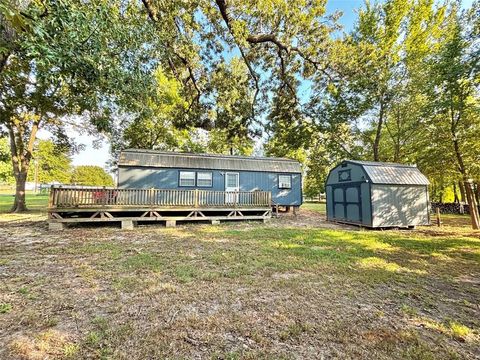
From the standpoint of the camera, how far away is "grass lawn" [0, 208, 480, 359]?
255 cm

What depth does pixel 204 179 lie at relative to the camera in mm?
14492

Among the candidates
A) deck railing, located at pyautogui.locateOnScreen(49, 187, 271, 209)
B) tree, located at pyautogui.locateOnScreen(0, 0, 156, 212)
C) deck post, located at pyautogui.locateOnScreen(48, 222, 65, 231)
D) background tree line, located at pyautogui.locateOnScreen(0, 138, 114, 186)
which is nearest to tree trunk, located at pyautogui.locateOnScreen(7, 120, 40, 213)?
background tree line, located at pyautogui.locateOnScreen(0, 138, 114, 186)

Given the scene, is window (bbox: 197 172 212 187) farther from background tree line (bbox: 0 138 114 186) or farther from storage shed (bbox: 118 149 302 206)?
background tree line (bbox: 0 138 114 186)

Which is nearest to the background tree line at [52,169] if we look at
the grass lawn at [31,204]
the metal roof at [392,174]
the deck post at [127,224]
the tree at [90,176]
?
the tree at [90,176]

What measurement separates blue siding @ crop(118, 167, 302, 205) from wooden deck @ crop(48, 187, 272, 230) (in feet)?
7.86

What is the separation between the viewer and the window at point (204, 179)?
47.2 ft

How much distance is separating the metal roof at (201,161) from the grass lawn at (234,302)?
7027 mm

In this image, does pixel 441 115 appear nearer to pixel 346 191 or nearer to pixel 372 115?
pixel 372 115

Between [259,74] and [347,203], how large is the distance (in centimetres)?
791

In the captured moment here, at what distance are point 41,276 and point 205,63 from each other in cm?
924

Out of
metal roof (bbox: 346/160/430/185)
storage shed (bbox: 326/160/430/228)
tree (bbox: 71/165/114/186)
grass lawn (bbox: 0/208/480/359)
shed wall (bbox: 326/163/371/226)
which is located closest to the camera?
grass lawn (bbox: 0/208/480/359)

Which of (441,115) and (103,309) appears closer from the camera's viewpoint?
(103,309)

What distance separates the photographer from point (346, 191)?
12.5 meters

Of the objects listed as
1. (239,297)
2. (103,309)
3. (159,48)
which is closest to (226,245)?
(239,297)
